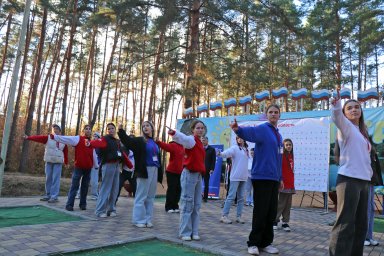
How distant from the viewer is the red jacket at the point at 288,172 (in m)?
6.61

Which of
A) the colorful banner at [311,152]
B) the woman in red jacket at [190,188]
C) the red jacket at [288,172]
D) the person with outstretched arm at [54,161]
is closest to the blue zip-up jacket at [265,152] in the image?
the woman in red jacket at [190,188]

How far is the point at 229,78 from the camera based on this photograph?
15484 mm

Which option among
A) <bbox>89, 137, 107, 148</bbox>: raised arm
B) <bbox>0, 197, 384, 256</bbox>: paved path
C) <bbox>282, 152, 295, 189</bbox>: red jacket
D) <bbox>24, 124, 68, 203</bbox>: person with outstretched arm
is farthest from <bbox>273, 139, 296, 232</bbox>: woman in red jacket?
<bbox>24, 124, 68, 203</bbox>: person with outstretched arm

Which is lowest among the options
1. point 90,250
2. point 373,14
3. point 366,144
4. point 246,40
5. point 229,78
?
point 90,250

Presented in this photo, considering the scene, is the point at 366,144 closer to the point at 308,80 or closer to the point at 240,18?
the point at 240,18

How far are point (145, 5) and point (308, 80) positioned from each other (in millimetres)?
13011

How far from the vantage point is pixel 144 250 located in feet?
14.4

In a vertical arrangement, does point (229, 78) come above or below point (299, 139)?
above

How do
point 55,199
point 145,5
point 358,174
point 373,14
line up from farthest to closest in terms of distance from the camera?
point 373,14 → point 145,5 → point 55,199 → point 358,174

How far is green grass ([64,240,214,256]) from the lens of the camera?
4.18 meters

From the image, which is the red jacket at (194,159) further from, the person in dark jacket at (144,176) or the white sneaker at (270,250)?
the white sneaker at (270,250)

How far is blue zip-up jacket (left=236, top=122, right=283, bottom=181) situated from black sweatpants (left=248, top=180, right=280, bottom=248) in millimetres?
111

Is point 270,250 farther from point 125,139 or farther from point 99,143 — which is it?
point 99,143

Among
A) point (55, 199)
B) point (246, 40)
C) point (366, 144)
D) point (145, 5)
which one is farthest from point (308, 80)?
point (366, 144)
